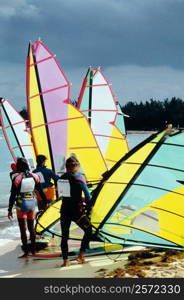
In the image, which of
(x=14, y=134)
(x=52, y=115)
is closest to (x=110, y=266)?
(x=52, y=115)

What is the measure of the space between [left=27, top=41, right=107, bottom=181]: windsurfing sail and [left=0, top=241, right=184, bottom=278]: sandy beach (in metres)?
3.68

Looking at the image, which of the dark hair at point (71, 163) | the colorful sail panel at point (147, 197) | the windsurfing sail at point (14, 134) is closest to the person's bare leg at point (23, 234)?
the colorful sail panel at point (147, 197)

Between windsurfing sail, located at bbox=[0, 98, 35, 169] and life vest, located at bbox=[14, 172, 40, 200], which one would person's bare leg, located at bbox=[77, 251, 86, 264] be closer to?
life vest, located at bbox=[14, 172, 40, 200]

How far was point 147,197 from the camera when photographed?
5770 mm

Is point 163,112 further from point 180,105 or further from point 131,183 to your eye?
point 131,183

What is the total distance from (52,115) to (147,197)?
15.3 feet

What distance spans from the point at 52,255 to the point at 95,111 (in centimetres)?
789

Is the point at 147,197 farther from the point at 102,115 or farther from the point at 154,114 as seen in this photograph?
the point at 154,114

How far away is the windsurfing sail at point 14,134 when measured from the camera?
11.5 m

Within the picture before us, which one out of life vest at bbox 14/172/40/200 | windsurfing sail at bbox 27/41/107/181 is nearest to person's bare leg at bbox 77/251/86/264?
life vest at bbox 14/172/40/200

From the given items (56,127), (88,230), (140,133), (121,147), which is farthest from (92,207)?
(140,133)

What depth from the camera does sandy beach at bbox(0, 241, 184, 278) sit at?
501 centimetres

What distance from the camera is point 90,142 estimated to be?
1046 centimetres

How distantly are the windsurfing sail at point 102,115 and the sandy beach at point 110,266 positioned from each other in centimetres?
724
